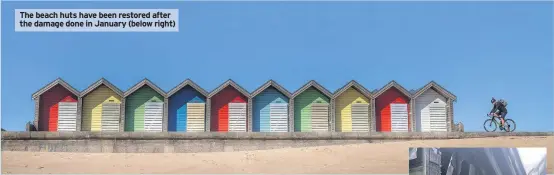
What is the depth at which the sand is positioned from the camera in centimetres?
2452

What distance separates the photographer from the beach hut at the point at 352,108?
1377 inches

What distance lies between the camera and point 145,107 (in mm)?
34469

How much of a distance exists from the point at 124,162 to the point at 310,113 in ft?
35.6

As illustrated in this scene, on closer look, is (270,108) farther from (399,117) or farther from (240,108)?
(399,117)

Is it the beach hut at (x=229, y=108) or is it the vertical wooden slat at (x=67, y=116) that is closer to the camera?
the vertical wooden slat at (x=67, y=116)

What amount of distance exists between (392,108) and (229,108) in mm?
6728

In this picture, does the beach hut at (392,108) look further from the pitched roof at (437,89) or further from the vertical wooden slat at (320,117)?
the vertical wooden slat at (320,117)

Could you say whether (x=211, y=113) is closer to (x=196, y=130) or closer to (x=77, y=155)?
(x=196, y=130)

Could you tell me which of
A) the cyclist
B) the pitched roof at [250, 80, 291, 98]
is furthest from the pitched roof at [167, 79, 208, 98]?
the cyclist

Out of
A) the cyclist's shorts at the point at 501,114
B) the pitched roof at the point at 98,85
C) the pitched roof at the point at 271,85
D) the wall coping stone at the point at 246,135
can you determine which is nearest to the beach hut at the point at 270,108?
the pitched roof at the point at 271,85

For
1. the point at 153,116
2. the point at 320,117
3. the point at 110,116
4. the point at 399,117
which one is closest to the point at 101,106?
the point at 110,116

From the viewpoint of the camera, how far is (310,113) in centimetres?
3500

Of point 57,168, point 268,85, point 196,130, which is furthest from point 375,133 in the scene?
point 57,168

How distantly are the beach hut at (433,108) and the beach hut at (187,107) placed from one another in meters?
8.76
